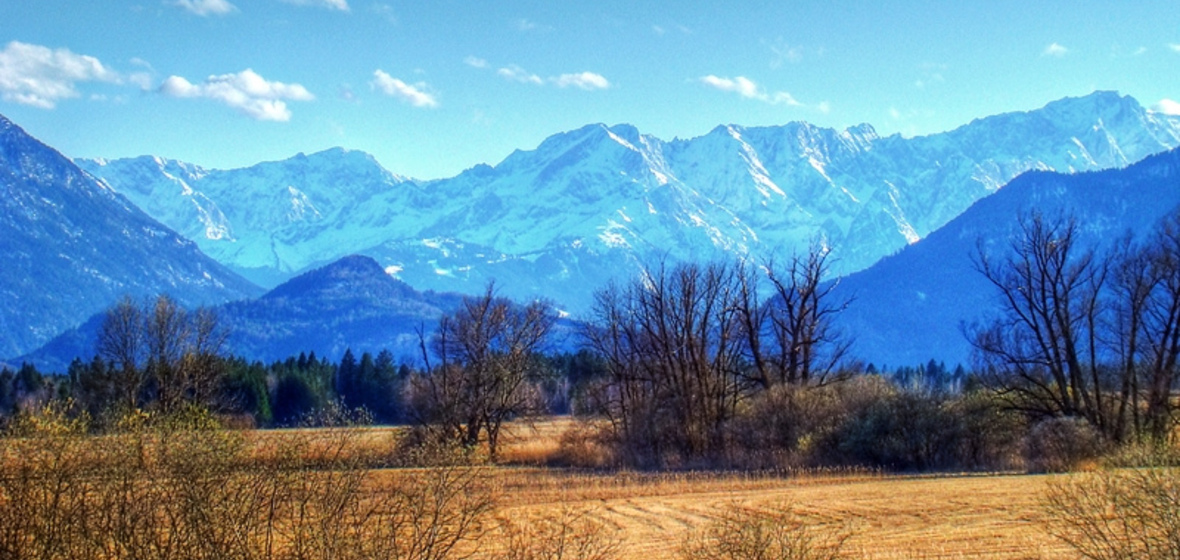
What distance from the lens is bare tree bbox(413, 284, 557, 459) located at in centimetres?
5838

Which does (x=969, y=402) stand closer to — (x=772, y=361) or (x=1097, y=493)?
(x=772, y=361)

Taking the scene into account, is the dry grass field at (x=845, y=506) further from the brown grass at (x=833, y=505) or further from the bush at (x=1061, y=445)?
the bush at (x=1061, y=445)

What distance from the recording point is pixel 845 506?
101ft

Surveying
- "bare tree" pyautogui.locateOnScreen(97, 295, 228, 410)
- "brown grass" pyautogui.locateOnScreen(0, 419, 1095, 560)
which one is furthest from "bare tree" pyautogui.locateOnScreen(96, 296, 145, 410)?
"brown grass" pyautogui.locateOnScreen(0, 419, 1095, 560)

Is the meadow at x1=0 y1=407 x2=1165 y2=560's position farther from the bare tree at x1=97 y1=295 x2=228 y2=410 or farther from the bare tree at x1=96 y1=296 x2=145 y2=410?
the bare tree at x1=96 y1=296 x2=145 y2=410

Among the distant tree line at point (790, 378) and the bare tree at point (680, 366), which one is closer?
the distant tree line at point (790, 378)

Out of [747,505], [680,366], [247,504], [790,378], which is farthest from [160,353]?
[247,504]

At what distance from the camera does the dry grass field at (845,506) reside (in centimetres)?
2339

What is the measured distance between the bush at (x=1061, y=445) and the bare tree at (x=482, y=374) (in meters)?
26.3

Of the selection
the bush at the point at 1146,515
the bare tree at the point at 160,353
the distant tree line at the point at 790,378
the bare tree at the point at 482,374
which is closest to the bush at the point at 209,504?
the bush at the point at 1146,515

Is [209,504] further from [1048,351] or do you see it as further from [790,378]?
[790,378]

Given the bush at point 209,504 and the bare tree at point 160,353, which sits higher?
the bare tree at point 160,353

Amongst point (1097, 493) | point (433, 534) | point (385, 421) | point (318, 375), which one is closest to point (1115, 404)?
point (1097, 493)

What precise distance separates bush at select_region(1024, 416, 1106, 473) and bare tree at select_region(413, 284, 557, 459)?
86.4ft
